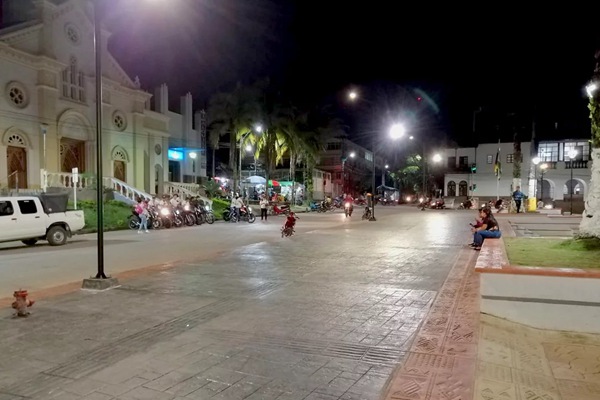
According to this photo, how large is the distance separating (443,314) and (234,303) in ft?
10.1

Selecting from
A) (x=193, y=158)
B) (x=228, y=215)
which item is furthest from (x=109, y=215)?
(x=193, y=158)

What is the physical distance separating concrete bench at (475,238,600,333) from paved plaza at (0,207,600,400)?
21 centimetres

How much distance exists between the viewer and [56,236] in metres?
15.6

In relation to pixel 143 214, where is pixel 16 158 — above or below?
above

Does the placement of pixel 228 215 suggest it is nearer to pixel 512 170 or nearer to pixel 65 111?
pixel 65 111

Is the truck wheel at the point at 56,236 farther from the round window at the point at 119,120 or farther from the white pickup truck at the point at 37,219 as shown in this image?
the round window at the point at 119,120

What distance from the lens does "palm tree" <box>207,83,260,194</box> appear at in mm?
36844

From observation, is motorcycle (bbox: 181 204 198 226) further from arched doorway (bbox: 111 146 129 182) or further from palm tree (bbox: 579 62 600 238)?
palm tree (bbox: 579 62 600 238)

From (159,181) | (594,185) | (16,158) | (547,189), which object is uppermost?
(16,158)

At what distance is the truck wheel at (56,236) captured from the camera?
1547 cm

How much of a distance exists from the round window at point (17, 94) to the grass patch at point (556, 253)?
24.4 metres

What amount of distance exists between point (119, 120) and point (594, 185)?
93.2 ft

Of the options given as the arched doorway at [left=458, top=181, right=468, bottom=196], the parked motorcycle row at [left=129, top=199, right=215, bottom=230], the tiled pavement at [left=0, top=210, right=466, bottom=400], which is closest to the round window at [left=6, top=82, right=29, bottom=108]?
the parked motorcycle row at [left=129, top=199, right=215, bottom=230]

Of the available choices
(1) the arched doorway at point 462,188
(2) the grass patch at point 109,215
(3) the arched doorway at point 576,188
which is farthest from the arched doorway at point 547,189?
(2) the grass patch at point 109,215
